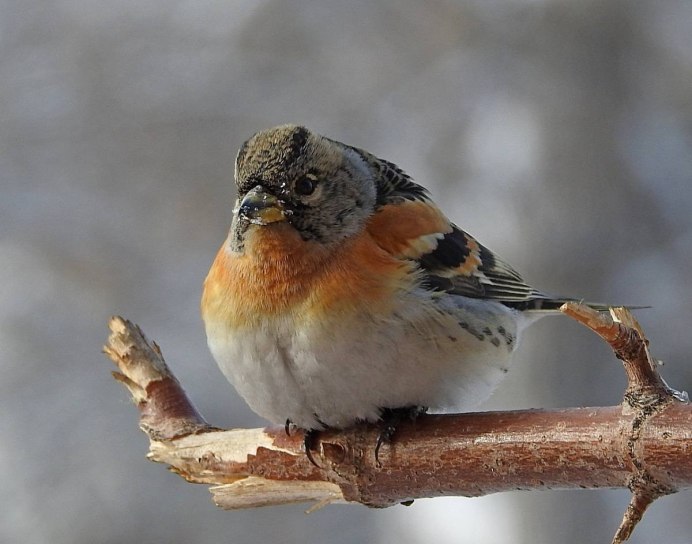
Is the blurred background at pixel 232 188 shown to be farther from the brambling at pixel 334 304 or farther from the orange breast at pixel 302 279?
the orange breast at pixel 302 279

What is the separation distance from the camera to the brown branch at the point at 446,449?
6.66 feet

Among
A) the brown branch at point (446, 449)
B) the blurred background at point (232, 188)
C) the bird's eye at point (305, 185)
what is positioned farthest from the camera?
the blurred background at point (232, 188)

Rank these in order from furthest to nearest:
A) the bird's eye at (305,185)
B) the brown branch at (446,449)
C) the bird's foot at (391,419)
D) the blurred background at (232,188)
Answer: the blurred background at (232,188) < the bird's eye at (305,185) < the bird's foot at (391,419) < the brown branch at (446,449)

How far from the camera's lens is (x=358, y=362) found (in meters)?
2.37

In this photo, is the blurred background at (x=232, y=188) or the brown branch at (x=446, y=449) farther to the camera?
the blurred background at (x=232, y=188)

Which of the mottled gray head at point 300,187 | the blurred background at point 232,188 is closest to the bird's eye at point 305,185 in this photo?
the mottled gray head at point 300,187

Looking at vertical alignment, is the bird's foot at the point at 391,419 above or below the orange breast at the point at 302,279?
below

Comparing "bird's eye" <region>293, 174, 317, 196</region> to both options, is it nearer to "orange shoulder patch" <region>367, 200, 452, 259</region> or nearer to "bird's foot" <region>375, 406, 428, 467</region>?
"orange shoulder patch" <region>367, 200, 452, 259</region>

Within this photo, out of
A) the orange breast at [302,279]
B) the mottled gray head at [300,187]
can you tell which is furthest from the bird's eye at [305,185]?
the orange breast at [302,279]

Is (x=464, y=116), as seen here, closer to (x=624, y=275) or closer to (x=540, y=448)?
(x=624, y=275)

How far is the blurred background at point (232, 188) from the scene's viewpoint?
4973 millimetres

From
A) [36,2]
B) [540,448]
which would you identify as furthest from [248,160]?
[36,2]

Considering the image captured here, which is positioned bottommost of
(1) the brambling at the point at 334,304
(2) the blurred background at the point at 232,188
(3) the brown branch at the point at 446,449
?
(3) the brown branch at the point at 446,449

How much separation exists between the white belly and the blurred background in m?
2.36
